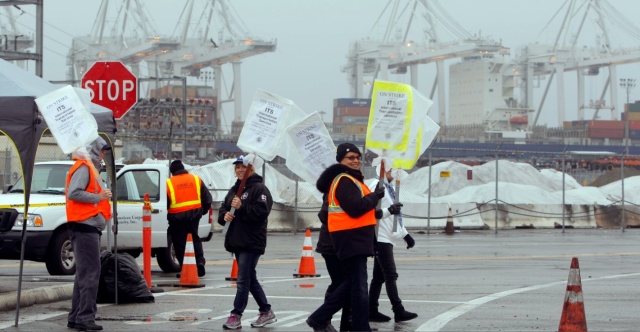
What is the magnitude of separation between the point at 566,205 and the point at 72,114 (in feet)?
94.6

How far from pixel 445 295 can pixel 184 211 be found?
13.9 feet

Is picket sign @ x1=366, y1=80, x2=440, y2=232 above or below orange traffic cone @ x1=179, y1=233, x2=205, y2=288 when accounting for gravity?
above

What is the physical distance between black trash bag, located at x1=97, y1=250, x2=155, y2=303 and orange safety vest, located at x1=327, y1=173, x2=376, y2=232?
362 centimetres

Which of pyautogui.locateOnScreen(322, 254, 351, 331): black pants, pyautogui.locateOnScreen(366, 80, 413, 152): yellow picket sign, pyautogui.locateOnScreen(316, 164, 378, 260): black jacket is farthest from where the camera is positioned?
pyautogui.locateOnScreen(366, 80, 413, 152): yellow picket sign

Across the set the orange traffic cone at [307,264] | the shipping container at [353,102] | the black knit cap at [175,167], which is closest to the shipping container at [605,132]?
the shipping container at [353,102]

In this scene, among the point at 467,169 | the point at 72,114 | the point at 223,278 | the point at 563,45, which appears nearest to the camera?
the point at 72,114

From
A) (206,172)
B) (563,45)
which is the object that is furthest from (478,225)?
(563,45)

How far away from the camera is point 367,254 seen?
393 inches

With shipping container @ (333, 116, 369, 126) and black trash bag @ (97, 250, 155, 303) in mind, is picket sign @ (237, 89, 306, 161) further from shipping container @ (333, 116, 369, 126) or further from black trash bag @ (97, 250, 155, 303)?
shipping container @ (333, 116, 369, 126)

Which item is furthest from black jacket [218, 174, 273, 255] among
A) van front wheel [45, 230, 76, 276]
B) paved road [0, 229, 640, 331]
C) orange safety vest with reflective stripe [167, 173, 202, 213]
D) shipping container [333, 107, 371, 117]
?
shipping container [333, 107, 371, 117]

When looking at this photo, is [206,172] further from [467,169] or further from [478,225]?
[467,169]

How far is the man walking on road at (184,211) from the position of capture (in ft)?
54.5

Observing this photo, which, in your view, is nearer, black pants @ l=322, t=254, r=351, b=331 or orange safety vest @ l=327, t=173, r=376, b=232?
orange safety vest @ l=327, t=173, r=376, b=232

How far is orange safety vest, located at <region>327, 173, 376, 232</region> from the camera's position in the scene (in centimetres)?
1000
